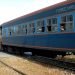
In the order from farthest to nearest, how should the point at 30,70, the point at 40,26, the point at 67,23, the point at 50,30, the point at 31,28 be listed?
the point at 31,28, the point at 40,26, the point at 50,30, the point at 67,23, the point at 30,70

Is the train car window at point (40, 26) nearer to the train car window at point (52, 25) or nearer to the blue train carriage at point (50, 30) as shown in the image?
the blue train carriage at point (50, 30)

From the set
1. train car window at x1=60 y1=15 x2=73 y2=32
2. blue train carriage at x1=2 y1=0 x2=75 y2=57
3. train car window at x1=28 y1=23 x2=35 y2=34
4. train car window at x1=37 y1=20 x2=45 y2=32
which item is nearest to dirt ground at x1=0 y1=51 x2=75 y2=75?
blue train carriage at x1=2 y1=0 x2=75 y2=57

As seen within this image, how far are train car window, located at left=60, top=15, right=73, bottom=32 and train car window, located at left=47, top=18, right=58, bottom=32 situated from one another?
0.75 m

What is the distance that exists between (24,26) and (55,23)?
6533 millimetres

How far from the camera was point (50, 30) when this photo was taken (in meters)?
16.8

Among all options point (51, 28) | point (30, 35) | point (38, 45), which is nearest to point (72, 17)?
point (51, 28)

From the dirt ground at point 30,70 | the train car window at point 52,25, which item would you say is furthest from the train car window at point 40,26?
the dirt ground at point 30,70

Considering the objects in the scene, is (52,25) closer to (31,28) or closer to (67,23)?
(67,23)

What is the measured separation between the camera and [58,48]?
1560 cm

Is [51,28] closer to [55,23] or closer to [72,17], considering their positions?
[55,23]

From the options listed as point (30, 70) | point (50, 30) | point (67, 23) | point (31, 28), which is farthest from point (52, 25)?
point (31, 28)

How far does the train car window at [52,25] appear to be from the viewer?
635 inches

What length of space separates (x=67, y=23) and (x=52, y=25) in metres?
1.92

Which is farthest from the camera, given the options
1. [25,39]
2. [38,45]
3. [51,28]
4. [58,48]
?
[25,39]
